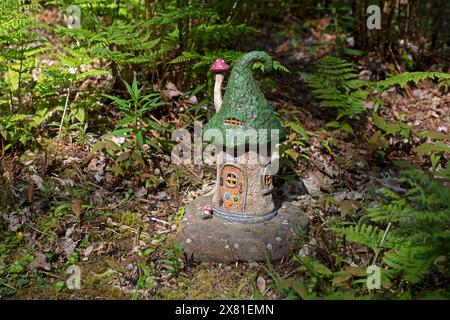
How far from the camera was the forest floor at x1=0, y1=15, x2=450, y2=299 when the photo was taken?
3.94 metres

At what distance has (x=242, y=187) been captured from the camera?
4.26m

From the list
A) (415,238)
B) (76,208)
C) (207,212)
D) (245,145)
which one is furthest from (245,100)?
(76,208)

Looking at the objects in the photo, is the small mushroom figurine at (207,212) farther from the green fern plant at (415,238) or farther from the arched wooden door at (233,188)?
the green fern plant at (415,238)

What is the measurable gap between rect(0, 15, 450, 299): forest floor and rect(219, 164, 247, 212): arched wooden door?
499mm

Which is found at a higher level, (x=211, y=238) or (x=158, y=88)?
(x=158, y=88)

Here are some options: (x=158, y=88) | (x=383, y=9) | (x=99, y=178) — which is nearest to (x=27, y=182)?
(x=99, y=178)

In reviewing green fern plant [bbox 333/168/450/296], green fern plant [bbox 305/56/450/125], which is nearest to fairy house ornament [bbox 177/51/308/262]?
green fern plant [bbox 333/168/450/296]

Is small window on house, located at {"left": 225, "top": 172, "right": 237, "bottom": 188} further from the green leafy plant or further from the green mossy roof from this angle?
the green leafy plant

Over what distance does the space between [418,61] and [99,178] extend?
4.41 meters

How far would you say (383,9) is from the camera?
6820mm

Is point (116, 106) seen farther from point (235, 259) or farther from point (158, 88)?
point (235, 259)

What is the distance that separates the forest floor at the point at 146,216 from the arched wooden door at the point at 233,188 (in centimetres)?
50

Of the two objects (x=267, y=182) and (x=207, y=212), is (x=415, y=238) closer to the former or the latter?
(x=267, y=182)

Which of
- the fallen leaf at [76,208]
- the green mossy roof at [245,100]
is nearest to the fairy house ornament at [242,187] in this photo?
the green mossy roof at [245,100]
